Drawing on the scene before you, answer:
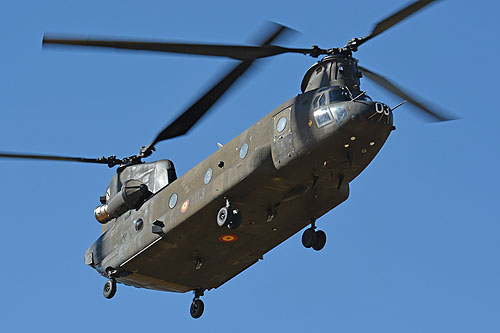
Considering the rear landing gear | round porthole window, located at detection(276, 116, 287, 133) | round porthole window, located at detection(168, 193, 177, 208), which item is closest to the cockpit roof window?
round porthole window, located at detection(276, 116, 287, 133)

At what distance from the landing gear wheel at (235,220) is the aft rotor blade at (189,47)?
5.06m

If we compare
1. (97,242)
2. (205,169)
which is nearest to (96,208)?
(97,242)

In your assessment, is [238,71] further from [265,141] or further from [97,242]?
[97,242]

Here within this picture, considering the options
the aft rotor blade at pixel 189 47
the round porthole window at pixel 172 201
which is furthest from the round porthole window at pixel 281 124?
the round porthole window at pixel 172 201

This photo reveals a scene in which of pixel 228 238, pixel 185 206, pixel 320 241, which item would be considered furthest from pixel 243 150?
pixel 320 241

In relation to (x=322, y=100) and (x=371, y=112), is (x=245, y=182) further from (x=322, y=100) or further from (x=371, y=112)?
(x=371, y=112)

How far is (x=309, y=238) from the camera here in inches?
1310

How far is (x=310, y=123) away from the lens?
30.7m

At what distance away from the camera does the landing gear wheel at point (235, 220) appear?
3203 cm

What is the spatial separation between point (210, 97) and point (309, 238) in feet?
18.8

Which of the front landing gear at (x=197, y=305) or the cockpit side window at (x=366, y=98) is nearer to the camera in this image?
the cockpit side window at (x=366, y=98)

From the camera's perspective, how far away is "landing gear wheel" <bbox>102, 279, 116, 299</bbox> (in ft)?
123

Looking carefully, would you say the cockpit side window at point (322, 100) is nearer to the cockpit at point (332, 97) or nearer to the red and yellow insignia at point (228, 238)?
the cockpit at point (332, 97)

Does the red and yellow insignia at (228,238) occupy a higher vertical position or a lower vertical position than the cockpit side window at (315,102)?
lower
